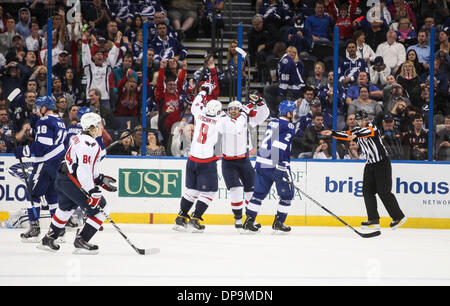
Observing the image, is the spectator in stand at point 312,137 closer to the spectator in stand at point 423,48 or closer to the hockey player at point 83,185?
the spectator in stand at point 423,48

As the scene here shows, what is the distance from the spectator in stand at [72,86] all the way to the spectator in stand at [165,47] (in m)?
1.13

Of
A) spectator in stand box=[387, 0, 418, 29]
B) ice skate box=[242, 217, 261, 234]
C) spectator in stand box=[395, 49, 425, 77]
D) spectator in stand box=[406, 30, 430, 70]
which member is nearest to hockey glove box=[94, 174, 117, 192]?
ice skate box=[242, 217, 261, 234]

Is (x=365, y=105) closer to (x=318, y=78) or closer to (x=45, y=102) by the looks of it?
(x=318, y=78)

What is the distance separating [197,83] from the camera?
972 cm

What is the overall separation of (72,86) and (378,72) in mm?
4182

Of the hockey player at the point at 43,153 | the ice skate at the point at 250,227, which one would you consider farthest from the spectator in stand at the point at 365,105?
the hockey player at the point at 43,153

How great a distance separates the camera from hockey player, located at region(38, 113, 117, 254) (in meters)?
6.67

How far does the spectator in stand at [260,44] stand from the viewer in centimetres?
1022

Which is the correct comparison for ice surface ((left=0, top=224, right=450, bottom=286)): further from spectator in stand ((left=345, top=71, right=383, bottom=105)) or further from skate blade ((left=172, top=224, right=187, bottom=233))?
spectator in stand ((left=345, top=71, right=383, bottom=105))

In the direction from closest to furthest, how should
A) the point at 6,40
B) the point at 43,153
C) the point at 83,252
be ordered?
the point at 83,252, the point at 43,153, the point at 6,40

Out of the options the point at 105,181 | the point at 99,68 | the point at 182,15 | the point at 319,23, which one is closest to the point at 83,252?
the point at 105,181

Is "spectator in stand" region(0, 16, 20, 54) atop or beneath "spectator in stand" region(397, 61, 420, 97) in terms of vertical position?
atop

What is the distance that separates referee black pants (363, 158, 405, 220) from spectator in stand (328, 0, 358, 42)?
218cm
